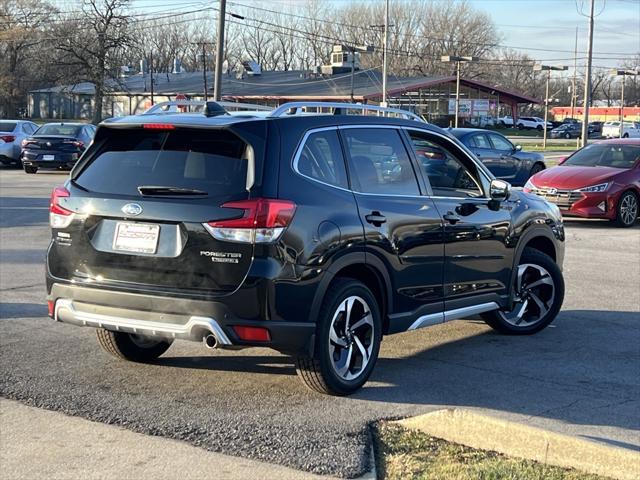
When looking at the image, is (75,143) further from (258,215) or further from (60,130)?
(258,215)

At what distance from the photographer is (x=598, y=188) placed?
16.0 metres

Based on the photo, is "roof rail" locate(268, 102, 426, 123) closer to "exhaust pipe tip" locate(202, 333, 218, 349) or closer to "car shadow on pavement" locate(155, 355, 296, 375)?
"exhaust pipe tip" locate(202, 333, 218, 349)

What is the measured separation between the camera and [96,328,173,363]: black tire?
21.1 feet

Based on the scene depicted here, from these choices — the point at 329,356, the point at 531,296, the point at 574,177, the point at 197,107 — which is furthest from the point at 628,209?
the point at 329,356

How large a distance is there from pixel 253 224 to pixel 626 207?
12661 mm

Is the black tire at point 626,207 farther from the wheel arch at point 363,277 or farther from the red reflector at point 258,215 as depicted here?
Answer: the red reflector at point 258,215

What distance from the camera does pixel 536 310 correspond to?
7957 mm

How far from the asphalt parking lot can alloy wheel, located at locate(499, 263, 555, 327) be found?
201mm

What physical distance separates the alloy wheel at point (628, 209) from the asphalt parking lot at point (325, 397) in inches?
310

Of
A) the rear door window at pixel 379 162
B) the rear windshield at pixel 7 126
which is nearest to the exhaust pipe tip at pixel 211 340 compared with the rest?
the rear door window at pixel 379 162

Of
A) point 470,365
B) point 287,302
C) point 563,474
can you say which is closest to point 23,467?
point 287,302

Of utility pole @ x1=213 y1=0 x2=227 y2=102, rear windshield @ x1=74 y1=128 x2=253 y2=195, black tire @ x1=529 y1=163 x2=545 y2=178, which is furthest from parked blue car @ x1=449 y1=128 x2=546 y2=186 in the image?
rear windshield @ x1=74 y1=128 x2=253 y2=195

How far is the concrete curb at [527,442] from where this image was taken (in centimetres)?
445

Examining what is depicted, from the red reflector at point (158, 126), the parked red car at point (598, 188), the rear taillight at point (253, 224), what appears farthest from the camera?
the parked red car at point (598, 188)
